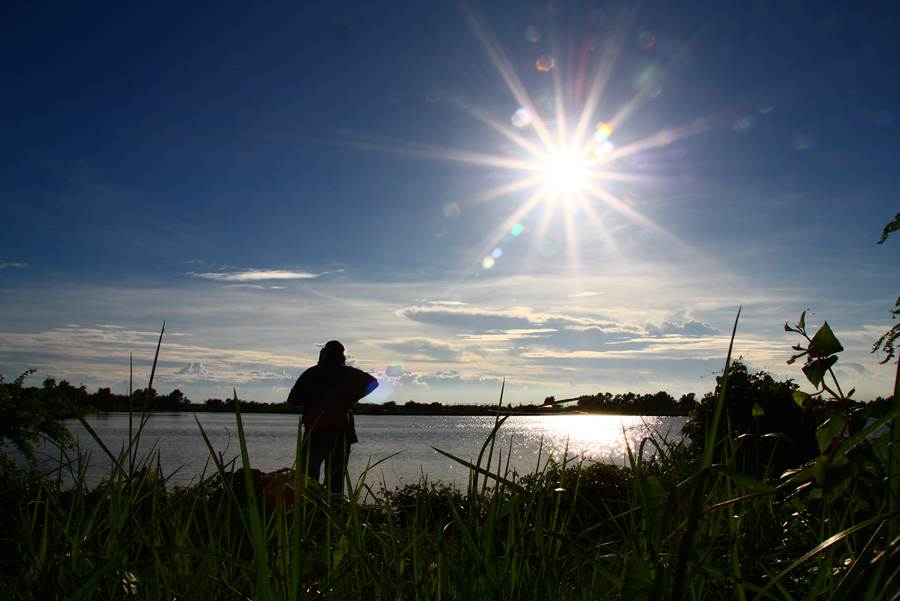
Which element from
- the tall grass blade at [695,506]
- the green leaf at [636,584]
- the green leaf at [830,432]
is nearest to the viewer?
the tall grass blade at [695,506]

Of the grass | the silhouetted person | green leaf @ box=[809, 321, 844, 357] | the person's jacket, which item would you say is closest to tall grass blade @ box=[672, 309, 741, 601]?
the grass

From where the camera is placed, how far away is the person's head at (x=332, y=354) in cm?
714

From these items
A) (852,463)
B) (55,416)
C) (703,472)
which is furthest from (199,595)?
(55,416)

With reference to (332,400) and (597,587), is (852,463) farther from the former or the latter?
(332,400)

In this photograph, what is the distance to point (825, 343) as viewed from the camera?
47.1 inches

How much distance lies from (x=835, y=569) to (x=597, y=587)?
576 mm

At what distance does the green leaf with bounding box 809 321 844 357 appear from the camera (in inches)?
47.1

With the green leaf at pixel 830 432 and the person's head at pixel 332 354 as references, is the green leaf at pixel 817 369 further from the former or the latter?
the person's head at pixel 332 354

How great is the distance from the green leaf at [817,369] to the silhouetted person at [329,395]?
5.53 metres

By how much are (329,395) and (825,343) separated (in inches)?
240

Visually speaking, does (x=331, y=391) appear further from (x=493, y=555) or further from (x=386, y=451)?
(x=386, y=451)

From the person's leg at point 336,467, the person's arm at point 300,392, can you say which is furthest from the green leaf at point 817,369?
the person's arm at point 300,392

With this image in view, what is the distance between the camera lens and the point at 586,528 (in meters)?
1.37

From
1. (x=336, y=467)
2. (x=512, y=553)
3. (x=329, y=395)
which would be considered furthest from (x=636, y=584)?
(x=329, y=395)
